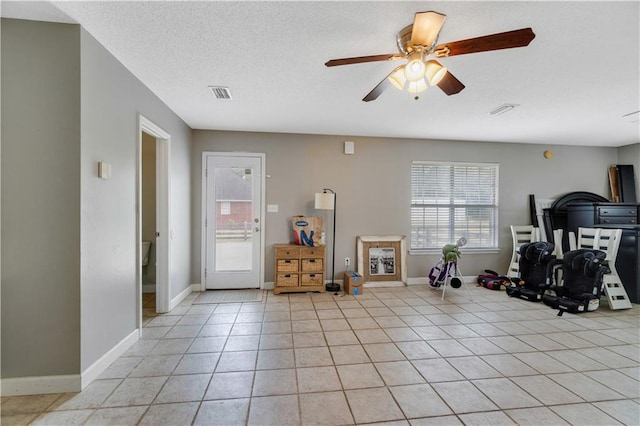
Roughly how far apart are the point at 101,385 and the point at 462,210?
5.23 m

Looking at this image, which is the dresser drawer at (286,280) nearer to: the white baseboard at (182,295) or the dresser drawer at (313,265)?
the dresser drawer at (313,265)

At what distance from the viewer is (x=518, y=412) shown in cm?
172

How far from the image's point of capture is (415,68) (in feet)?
5.85

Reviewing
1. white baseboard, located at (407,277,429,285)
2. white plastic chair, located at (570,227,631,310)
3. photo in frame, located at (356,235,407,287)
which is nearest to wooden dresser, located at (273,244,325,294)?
photo in frame, located at (356,235,407,287)

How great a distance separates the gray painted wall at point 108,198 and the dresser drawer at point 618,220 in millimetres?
6463

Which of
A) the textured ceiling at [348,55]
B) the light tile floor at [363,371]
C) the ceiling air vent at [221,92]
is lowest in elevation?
the light tile floor at [363,371]

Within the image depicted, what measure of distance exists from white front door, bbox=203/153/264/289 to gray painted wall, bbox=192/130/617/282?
0.48ft

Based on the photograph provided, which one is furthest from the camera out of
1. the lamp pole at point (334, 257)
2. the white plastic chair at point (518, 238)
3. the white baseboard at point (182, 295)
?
the white plastic chair at point (518, 238)

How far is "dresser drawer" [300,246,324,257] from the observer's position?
409cm

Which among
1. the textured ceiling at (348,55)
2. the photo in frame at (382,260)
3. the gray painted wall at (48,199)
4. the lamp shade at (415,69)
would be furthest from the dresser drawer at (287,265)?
the lamp shade at (415,69)

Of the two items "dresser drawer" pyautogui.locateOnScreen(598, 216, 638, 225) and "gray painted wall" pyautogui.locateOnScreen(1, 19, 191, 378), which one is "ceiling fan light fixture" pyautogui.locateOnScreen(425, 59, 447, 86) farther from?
"dresser drawer" pyautogui.locateOnScreen(598, 216, 638, 225)

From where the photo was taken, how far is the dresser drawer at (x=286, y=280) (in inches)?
159

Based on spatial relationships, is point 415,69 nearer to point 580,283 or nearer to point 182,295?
point 580,283

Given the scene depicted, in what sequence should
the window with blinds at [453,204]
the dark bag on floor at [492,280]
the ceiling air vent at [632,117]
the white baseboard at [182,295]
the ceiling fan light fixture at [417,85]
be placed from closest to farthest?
the ceiling fan light fixture at [417,85] < the ceiling air vent at [632,117] < the white baseboard at [182,295] < the dark bag on floor at [492,280] < the window with blinds at [453,204]
